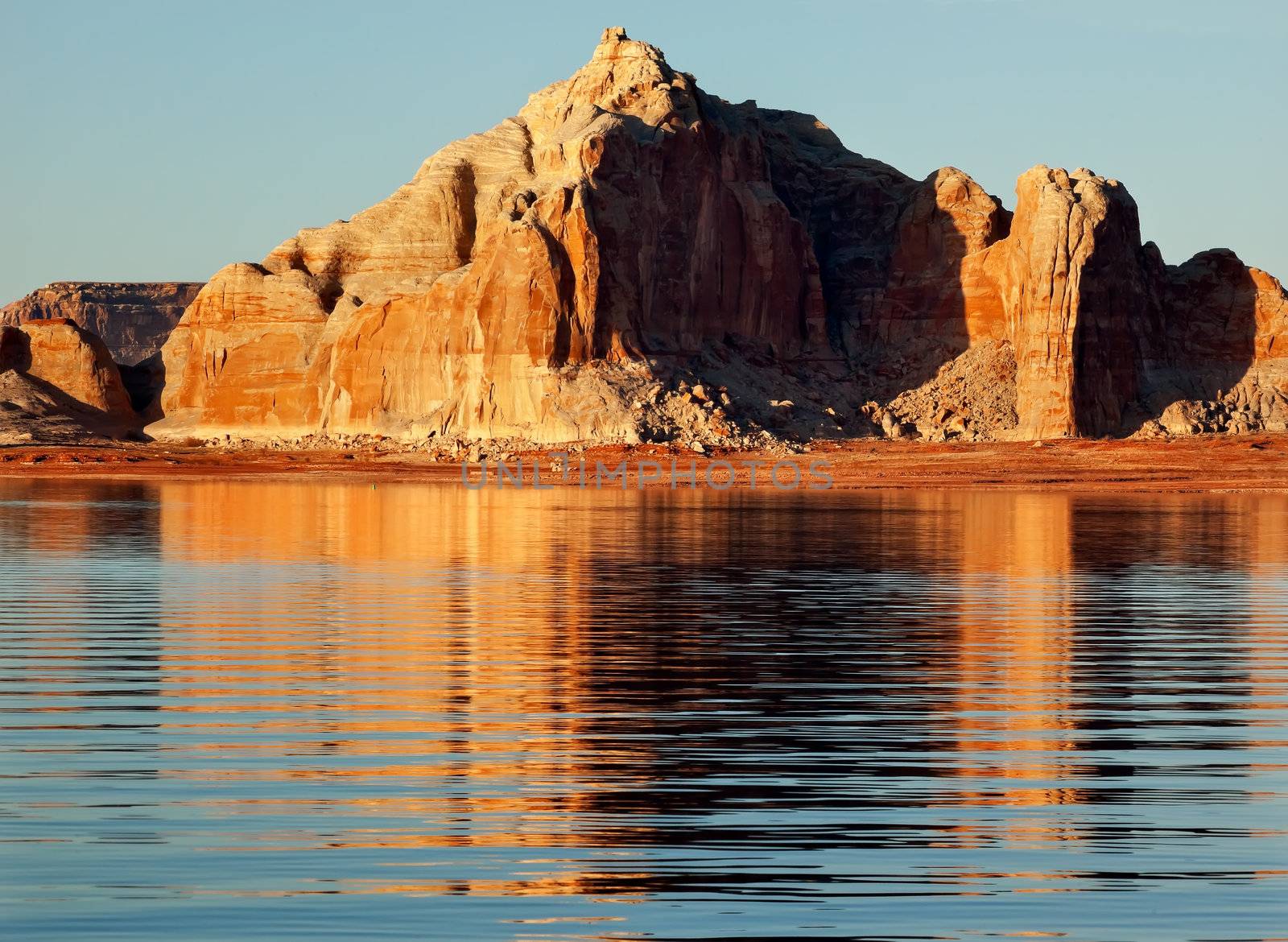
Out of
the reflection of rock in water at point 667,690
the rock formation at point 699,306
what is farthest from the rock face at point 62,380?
the reflection of rock in water at point 667,690

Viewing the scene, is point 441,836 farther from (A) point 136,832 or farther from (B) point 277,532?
(B) point 277,532

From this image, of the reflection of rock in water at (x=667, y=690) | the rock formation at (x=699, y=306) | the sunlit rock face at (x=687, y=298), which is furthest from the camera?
the sunlit rock face at (x=687, y=298)

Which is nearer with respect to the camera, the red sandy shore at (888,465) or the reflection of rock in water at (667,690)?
the reflection of rock in water at (667,690)

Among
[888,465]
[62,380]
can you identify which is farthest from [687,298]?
[62,380]

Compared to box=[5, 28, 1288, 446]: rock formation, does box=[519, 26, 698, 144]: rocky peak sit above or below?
above

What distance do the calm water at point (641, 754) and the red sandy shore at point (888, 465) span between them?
57.7 metres

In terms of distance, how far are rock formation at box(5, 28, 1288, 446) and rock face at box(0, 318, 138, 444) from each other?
14.9ft

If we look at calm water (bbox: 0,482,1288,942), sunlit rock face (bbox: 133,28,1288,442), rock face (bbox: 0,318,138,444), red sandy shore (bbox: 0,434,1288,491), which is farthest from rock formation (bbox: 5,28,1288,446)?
calm water (bbox: 0,482,1288,942)

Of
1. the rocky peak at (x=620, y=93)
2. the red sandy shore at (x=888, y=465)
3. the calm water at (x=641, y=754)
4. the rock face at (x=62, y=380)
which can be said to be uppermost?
the rocky peak at (x=620, y=93)

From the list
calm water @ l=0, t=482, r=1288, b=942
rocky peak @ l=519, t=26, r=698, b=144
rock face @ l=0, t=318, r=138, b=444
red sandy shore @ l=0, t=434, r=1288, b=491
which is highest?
rocky peak @ l=519, t=26, r=698, b=144

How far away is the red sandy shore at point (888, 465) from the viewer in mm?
93500

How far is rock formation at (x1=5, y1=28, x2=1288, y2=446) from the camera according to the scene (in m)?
116

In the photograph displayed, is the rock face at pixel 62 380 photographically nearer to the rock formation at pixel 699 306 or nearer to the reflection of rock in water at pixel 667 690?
the rock formation at pixel 699 306

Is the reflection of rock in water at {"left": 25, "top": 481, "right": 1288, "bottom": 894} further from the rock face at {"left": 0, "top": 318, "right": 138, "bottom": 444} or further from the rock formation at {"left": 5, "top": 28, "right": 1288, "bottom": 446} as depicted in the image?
the rock face at {"left": 0, "top": 318, "right": 138, "bottom": 444}
